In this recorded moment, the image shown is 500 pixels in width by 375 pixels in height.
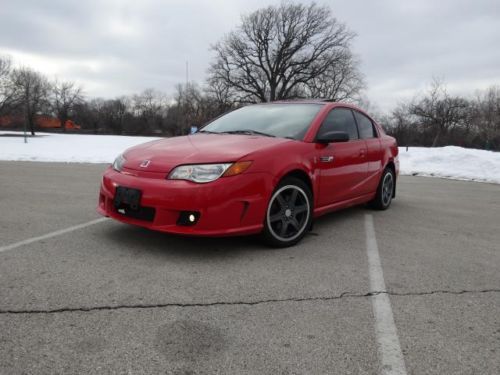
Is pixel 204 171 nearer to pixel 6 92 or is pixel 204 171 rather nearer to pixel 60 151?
pixel 60 151

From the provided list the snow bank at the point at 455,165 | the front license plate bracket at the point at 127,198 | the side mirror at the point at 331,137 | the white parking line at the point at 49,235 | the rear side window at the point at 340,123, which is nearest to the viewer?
the front license plate bracket at the point at 127,198

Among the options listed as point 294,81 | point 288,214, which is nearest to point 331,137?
point 288,214

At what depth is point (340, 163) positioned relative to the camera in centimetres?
448

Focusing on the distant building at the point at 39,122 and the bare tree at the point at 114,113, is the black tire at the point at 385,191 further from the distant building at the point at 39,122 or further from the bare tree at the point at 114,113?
the bare tree at the point at 114,113

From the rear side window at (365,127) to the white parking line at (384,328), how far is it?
2175 millimetres

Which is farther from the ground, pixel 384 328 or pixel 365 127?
pixel 365 127

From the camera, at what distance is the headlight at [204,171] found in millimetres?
3293

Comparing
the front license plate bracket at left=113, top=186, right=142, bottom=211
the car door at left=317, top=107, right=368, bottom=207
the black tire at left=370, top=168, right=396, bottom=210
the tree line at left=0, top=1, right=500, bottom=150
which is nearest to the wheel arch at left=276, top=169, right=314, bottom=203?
the car door at left=317, top=107, right=368, bottom=207

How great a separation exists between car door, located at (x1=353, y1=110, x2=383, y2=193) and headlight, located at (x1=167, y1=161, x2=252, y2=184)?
7.71ft

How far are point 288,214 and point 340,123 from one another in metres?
1.55

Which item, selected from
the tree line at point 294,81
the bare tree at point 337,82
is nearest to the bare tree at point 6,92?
the tree line at point 294,81

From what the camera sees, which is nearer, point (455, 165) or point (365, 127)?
point (365, 127)

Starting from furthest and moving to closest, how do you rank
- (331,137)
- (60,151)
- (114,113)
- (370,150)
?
(114,113) < (60,151) < (370,150) < (331,137)

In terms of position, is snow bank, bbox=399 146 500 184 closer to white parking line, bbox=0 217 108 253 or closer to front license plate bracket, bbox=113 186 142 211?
white parking line, bbox=0 217 108 253
